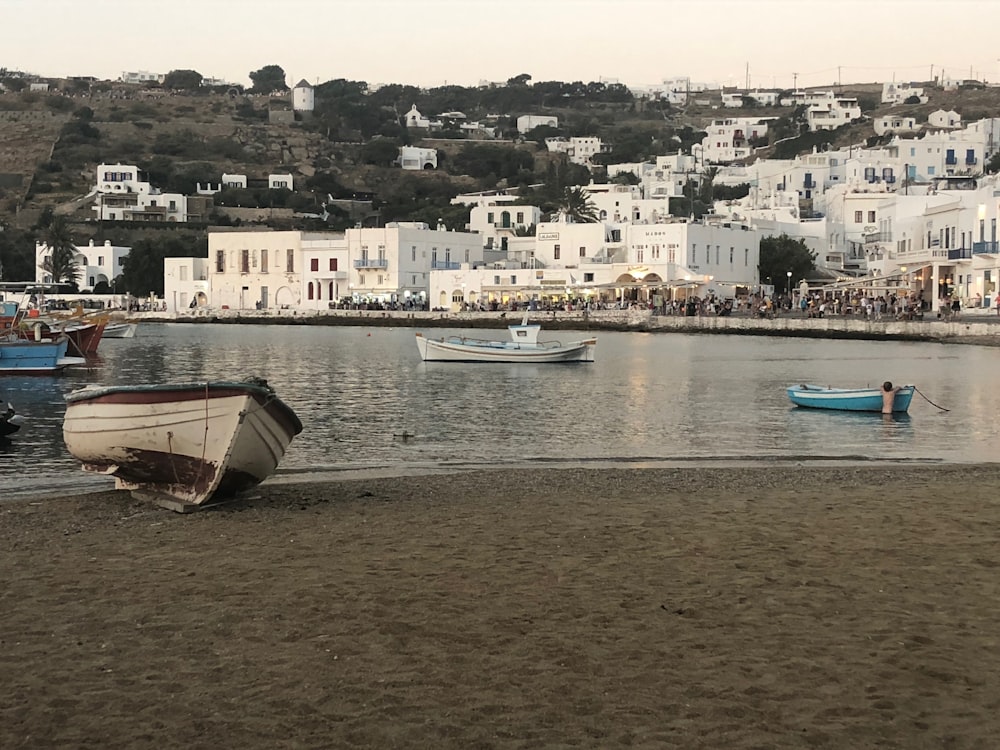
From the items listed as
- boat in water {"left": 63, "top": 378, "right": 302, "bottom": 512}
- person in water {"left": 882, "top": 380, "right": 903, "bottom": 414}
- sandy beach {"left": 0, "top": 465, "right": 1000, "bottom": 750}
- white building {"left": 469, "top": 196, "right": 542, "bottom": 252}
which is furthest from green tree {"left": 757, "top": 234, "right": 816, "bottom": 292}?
boat in water {"left": 63, "top": 378, "right": 302, "bottom": 512}

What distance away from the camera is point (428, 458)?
20406 millimetres

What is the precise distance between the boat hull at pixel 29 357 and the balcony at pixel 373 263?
2347 inches

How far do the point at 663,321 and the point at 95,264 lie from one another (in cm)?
6920

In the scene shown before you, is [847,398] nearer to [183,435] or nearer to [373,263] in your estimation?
[183,435]

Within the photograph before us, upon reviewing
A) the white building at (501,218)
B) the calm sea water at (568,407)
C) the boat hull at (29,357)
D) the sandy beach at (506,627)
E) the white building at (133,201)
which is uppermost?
the white building at (133,201)

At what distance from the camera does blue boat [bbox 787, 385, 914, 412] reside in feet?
92.7

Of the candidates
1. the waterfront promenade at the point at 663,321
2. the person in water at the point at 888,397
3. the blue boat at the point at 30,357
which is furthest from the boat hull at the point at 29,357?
the waterfront promenade at the point at 663,321

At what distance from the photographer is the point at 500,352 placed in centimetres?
4953

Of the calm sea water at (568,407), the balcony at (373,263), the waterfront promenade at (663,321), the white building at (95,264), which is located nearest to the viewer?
the calm sea water at (568,407)

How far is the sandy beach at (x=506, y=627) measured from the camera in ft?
20.0

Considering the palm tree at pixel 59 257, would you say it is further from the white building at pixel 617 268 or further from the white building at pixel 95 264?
the white building at pixel 617 268

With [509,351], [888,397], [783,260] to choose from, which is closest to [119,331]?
[509,351]

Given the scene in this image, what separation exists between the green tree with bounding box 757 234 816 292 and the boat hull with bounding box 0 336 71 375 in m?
63.2

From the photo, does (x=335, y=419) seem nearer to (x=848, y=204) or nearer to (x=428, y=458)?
(x=428, y=458)
